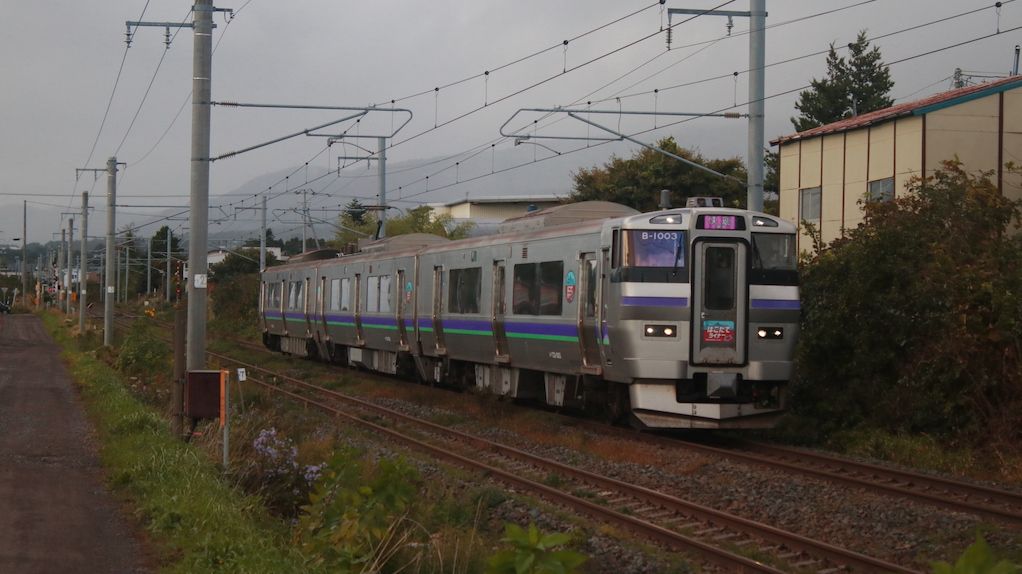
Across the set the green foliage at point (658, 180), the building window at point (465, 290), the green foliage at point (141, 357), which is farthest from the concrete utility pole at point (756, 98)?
the green foliage at point (658, 180)

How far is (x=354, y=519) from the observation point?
22.8 ft

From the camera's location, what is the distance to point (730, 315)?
13750mm

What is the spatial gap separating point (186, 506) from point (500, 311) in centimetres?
933

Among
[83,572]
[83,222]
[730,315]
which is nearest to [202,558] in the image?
[83,572]

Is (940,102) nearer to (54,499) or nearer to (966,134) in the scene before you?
(966,134)

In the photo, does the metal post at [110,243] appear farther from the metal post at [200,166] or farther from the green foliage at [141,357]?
the metal post at [200,166]

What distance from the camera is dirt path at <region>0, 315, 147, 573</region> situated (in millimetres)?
7727

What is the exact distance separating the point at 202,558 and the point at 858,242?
35.7ft

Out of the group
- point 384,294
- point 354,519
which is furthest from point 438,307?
point 354,519

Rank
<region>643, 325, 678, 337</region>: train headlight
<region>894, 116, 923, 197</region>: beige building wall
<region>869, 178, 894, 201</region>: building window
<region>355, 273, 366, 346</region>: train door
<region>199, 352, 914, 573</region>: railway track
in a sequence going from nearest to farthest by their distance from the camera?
<region>199, 352, 914, 573</region>: railway track
<region>643, 325, 678, 337</region>: train headlight
<region>894, 116, 923, 197</region>: beige building wall
<region>869, 178, 894, 201</region>: building window
<region>355, 273, 366, 346</region>: train door

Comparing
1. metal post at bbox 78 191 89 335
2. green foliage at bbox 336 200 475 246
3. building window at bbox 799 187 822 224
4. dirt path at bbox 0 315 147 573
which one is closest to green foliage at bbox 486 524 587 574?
dirt path at bbox 0 315 147 573

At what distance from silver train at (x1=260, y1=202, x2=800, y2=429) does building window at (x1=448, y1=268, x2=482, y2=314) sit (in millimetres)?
38

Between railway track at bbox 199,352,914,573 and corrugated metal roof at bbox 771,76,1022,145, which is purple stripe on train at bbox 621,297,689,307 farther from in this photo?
corrugated metal roof at bbox 771,76,1022,145

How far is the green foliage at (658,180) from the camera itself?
1743 inches
